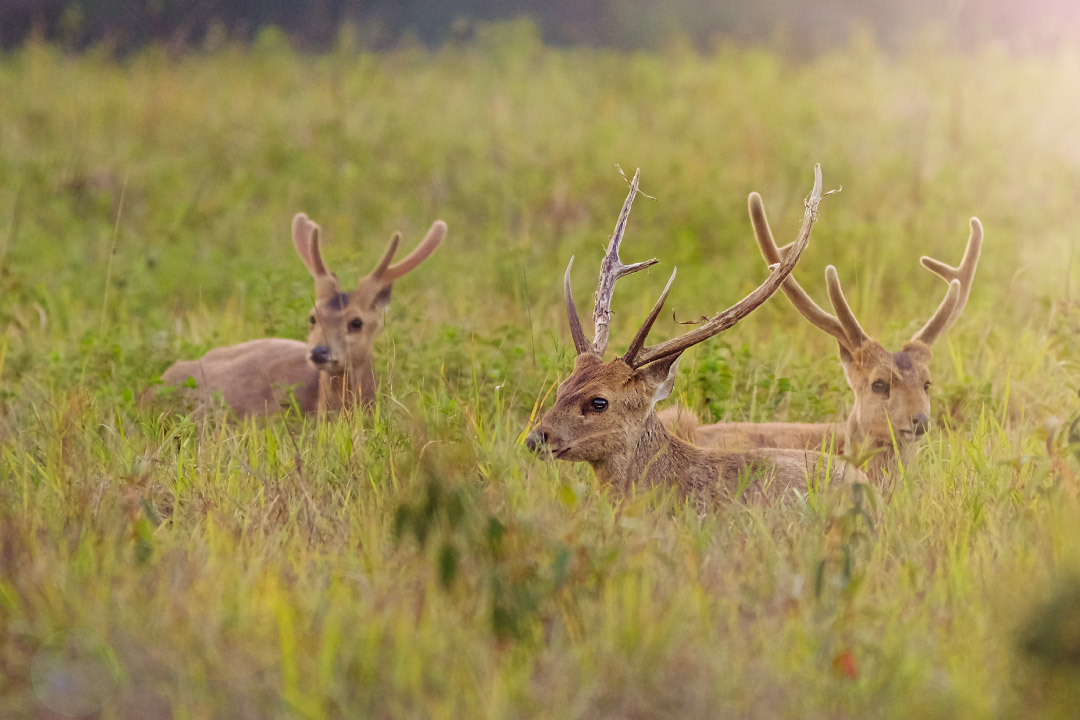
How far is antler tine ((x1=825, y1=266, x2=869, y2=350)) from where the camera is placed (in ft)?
17.4

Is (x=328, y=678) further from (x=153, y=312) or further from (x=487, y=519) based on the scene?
(x=153, y=312)

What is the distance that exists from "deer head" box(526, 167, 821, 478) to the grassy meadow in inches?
6.4

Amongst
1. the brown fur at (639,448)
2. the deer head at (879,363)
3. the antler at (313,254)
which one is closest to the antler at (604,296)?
the brown fur at (639,448)

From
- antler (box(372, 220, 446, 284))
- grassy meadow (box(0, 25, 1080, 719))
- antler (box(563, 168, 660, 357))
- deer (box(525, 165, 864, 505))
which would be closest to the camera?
grassy meadow (box(0, 25, 1080, 719))

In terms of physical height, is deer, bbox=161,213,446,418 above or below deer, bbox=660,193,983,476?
below

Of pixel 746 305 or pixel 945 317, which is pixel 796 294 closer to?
pixel 945 317

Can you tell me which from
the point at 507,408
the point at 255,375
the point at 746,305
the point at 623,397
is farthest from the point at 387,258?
the point at 746,305

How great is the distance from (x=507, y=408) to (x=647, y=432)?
3.87ft

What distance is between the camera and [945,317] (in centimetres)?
549

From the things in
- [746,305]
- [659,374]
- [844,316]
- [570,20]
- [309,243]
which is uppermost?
[570,20]

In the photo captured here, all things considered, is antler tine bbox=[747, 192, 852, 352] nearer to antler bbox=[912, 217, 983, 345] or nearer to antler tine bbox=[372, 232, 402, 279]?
antler bbox=[912, 217, 983, 345]

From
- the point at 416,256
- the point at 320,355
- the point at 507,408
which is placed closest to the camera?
the point at 507,408

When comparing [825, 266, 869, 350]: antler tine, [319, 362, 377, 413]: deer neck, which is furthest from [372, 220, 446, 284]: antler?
[825, 266, 869, 350]: antler tine

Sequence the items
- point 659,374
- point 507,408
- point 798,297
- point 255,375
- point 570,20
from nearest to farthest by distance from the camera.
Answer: point 659,374 < point 798,297 < point 507,408 < point 255,375 < point 570,20
